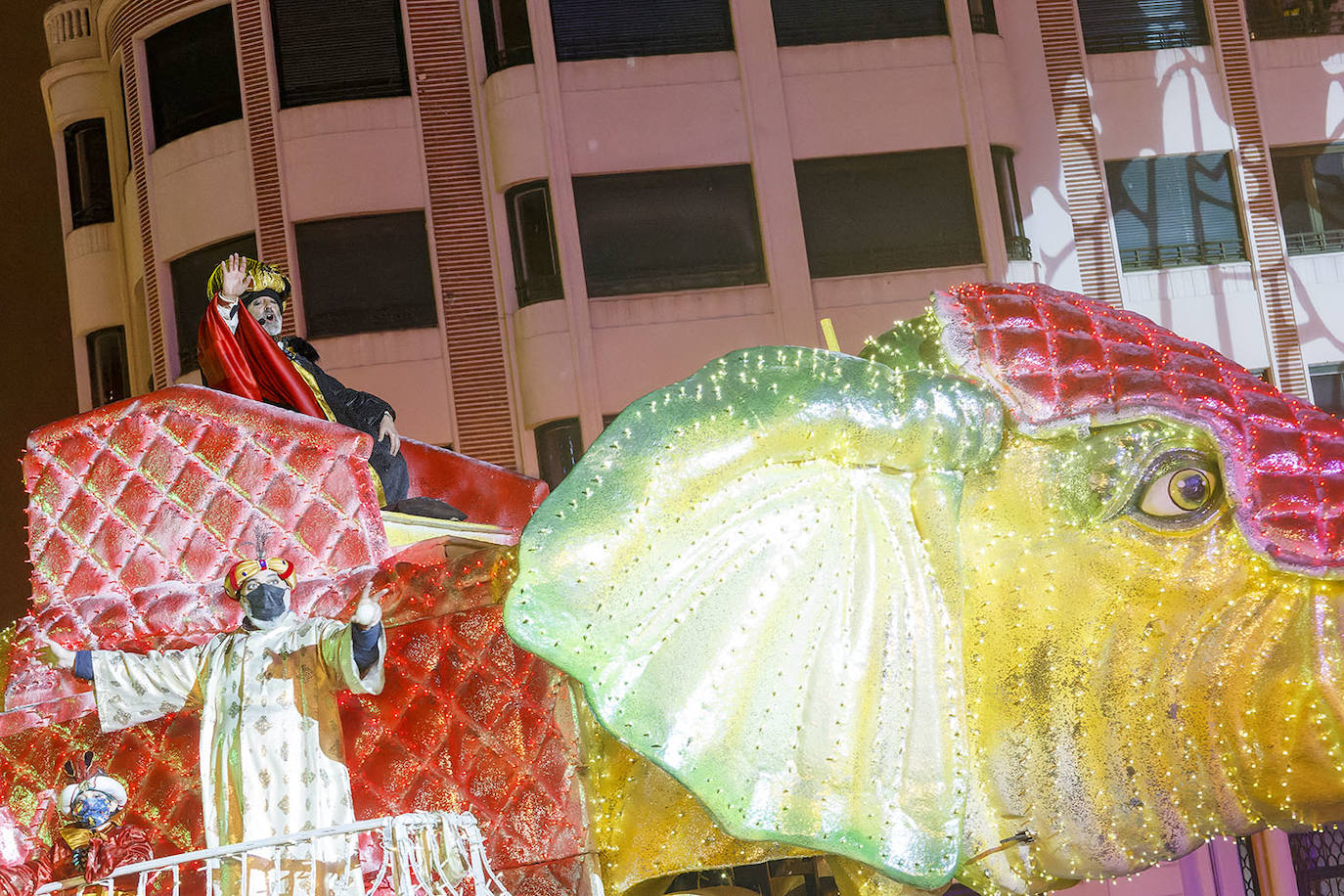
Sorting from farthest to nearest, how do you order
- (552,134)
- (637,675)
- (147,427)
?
(552,134), (147,427), (637,675)

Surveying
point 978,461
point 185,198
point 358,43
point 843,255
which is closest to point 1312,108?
point 843,255

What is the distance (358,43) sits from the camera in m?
7.91

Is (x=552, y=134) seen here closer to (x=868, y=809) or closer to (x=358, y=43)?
(x=358, y=43)

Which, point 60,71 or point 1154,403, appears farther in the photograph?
point 60,71

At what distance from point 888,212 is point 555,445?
208cm

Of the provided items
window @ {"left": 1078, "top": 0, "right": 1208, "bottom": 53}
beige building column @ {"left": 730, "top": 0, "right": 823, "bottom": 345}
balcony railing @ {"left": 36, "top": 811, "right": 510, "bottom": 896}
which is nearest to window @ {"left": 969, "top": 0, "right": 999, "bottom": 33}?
window @ {"left": 1078, "top": 0, "right": 1208, "bottom": 53}

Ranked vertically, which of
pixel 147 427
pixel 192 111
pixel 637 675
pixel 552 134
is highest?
pixel 192 111

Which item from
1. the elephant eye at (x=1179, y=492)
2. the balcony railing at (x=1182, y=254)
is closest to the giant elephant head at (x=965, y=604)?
the elephant eye at (x=1179, y=492)

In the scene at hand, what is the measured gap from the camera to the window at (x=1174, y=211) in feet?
25.8

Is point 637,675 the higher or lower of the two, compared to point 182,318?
lower

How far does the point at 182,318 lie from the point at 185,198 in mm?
625

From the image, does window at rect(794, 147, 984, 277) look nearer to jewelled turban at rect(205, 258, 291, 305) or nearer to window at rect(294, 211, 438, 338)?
window at rect(294, 211, 438, 338)

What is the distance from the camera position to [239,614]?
2.76 m

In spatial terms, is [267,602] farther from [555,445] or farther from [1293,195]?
[1293,195]
